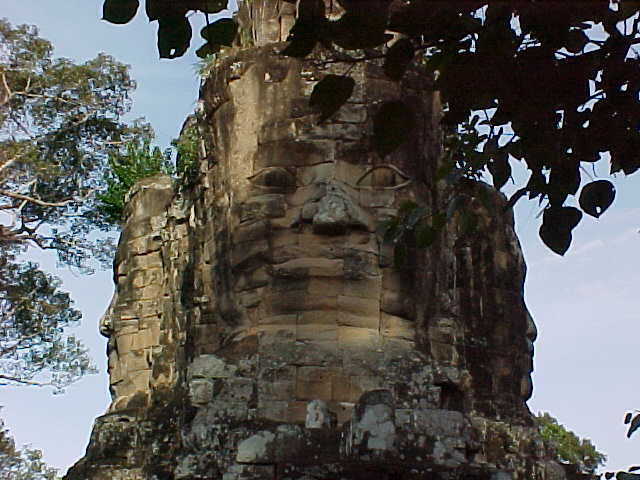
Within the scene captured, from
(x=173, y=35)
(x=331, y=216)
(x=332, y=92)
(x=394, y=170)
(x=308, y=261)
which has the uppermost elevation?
(x=394, y=170)

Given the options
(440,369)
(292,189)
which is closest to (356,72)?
(292,189)

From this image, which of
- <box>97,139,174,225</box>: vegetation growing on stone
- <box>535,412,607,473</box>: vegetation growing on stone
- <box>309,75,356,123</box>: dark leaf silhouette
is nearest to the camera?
Result: <box>309,75,356,123</box>: dark leaf silhouette

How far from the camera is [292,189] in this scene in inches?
364

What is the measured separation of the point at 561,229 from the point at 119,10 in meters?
1.78

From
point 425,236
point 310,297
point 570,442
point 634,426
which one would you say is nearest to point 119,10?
point 425,236

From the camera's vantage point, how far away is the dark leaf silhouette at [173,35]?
4.31 meters

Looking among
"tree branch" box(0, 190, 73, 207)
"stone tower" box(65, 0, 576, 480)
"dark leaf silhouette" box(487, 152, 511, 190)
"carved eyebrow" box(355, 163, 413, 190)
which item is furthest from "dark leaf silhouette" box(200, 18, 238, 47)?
"tree branch" box(0, 190, 73, 207)

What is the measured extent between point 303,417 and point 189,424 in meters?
0.85

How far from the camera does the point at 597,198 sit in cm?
475

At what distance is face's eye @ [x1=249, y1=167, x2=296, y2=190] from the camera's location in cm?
925

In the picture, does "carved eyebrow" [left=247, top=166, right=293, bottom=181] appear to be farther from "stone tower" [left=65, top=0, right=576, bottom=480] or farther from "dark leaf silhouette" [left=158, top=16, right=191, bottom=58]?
"dark leaf silhouette" [left=158, top=16, right=191, bottom=58]

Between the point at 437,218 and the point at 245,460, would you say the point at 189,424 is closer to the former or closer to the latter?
the point at 245,460

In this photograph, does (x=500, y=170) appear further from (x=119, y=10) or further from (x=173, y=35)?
(x=119, y=10)

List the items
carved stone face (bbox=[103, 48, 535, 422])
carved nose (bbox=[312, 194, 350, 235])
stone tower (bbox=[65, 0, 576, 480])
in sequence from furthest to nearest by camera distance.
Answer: carved nose (bbox=[312, 194, 350, 235]), carved stone face (bbox=[103, 48, 535, 422]), stone tower (bbox=[65, 0, 576, 480])
